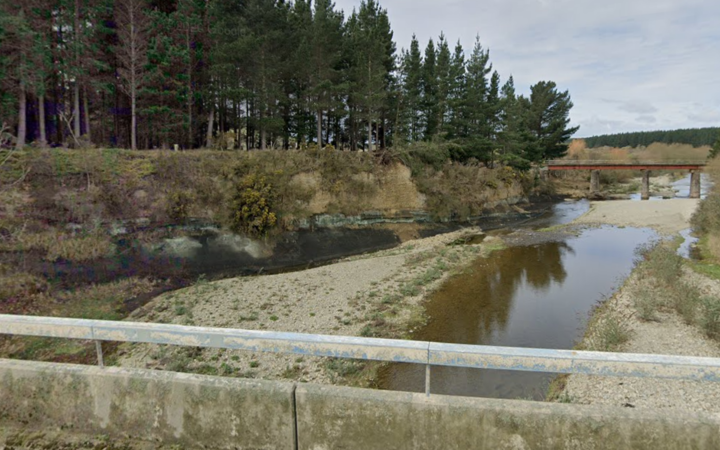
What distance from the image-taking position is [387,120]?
155ft

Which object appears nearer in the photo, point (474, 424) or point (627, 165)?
point (474, 424)

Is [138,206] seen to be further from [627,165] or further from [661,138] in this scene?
[661,138]

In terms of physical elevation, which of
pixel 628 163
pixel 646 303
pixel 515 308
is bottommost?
pixel 515 308

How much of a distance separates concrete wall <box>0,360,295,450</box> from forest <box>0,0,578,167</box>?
23108 millimetres

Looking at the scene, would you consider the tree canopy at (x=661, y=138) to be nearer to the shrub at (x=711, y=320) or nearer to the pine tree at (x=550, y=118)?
the pine tree at (x=550, y=118)

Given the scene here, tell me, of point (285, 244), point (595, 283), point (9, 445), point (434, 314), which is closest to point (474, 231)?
point (595, 283)

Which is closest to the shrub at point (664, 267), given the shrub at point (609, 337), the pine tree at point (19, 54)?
the shrub at point (609, 337)

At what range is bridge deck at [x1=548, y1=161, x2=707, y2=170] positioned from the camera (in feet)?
184

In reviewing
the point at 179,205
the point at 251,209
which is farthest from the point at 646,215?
the point at 179,205

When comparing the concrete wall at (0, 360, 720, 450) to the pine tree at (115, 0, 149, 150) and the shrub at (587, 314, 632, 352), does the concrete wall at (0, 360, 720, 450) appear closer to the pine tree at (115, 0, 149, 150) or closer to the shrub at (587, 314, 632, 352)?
the shrub at (587, 314, 632, 352)

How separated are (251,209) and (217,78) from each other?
1661 centimetres

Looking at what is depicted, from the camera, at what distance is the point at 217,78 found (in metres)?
32.9

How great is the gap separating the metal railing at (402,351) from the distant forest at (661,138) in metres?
185

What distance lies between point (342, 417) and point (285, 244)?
2166 cm
